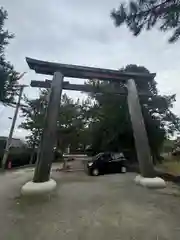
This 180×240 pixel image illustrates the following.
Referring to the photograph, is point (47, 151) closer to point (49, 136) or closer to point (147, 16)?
point (49, 136)

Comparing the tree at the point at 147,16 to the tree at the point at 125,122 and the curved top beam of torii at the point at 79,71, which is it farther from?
the tree at the point at 125,122

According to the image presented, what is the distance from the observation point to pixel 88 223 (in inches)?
216

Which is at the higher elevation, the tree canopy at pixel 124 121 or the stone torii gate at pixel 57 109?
the tree canopy at pixel 124 121

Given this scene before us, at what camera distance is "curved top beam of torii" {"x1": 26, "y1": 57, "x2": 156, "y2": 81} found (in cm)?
1076

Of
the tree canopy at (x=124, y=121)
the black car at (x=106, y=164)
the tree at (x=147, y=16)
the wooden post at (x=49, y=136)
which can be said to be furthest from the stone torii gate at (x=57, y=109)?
the tree canopy at (x=124, y=121)

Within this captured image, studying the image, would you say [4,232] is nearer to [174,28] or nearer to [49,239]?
[49,239]

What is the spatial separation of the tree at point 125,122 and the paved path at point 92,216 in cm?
1472

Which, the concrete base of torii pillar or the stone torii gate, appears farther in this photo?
the stone torii gate

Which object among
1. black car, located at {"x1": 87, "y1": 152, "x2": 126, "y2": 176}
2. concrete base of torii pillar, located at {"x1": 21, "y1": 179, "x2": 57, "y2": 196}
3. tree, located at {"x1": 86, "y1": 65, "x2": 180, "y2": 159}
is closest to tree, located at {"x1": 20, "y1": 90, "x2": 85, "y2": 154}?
tree, located at {"x1": 86, "y1": 65, "x2": 180, "y2": 159}

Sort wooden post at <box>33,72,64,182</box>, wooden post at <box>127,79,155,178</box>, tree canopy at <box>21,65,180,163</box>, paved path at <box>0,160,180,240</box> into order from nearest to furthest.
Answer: paved path at <box>0,160,180,240</box> < wooden post at <box>33,72,64,182</box> < wooden post at <box>127,79,155,178</box> < tree canopy at <box>21,65,180,163</box>

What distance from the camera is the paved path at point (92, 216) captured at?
488cm

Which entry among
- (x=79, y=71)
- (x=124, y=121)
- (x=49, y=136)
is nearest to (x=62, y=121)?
(x=124, y=121)

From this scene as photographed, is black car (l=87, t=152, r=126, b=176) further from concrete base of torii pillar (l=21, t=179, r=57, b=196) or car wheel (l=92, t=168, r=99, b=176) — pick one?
concrete base of torii pillar (l=21, t=179, r=57, b=196)

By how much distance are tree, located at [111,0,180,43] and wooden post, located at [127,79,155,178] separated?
5.34 m
